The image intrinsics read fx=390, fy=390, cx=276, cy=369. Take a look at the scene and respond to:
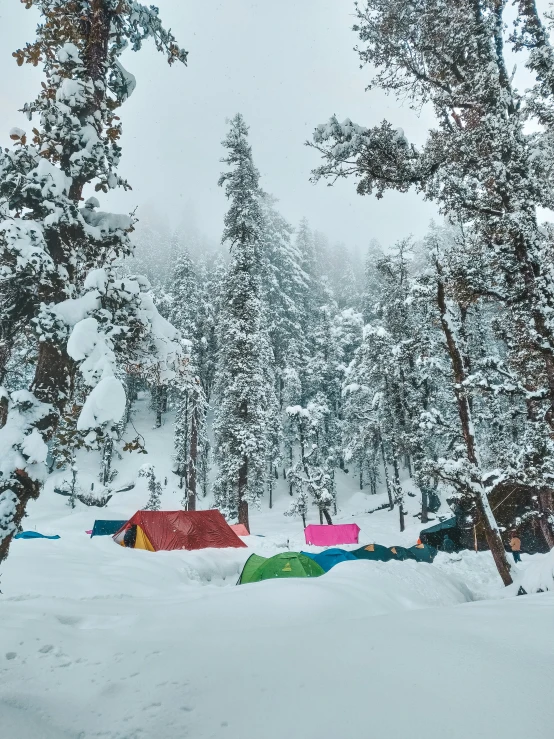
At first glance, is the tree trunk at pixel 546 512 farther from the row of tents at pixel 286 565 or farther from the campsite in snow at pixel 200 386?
the row of tents at pixel 286 565

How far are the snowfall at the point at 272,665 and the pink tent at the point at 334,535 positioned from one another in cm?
1554

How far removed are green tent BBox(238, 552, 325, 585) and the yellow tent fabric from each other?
5.84m

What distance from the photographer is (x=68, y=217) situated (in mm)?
4266

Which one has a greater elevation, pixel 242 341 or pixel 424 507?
pixel 242 341

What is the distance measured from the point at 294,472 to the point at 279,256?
84.4ft

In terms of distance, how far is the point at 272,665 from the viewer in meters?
3.11

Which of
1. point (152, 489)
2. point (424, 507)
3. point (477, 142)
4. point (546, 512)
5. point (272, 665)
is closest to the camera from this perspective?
point (272, 665)

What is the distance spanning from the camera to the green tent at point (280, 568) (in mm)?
9367

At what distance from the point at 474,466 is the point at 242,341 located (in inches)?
560

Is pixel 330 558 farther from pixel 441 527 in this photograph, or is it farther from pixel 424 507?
pixel 424 507

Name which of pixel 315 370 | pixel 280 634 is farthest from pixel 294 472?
pixel 280 634

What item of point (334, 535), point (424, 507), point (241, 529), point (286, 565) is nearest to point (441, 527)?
point (424, 507)

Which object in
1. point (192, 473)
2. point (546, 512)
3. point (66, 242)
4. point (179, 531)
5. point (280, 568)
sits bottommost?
point (280, 568)

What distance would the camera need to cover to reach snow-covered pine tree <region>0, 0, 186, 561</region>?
3656 mm
